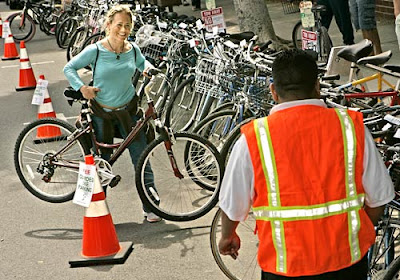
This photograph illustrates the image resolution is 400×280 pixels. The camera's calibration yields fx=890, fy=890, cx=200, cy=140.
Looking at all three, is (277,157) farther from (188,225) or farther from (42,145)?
(42,145)

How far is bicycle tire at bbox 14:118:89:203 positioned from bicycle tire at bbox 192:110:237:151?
108 cm

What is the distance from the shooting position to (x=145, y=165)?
7.41 m

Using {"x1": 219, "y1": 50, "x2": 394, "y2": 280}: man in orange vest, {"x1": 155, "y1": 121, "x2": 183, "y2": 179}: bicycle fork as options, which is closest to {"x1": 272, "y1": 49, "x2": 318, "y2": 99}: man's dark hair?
{"x1": 219, "y1": 50, "x2": 394, "y2": 280}: man in orange vest

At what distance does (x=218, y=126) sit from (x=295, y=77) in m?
4.25

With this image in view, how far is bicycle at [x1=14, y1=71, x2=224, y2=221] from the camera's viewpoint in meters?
7.46

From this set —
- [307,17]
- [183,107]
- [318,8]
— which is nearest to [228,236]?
[183,107]

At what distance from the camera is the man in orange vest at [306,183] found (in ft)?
12.3

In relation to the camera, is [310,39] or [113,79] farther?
[310,39]

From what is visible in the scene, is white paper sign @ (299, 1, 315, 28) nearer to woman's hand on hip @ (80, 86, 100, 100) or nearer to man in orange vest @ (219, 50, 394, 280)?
woman's hand on hip @ (80, 86, 100, 100)

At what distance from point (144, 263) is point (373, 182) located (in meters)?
3.28

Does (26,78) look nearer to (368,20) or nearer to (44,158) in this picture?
(368,20)

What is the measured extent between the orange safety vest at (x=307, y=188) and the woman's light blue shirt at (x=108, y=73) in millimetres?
3949

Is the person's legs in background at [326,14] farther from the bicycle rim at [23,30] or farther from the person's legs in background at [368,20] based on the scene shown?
the bicycle rim at [23,30]

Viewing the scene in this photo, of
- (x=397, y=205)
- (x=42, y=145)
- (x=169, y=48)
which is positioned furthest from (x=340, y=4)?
(x=397, y=205)
